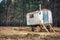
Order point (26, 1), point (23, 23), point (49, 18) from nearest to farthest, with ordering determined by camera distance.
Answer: point (49, 18), point (23, 23), point (26, 1)

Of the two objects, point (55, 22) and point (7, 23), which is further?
point (7, 23)

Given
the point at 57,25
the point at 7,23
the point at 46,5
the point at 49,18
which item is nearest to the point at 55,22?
the point at 57,25

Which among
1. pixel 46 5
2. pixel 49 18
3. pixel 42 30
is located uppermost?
pixel 46 5

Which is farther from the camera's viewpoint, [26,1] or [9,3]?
[9,3]

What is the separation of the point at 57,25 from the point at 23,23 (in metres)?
9.40

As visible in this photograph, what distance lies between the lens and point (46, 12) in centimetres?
2800

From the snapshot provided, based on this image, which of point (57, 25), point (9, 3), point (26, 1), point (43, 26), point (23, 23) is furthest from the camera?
point (9, 3)

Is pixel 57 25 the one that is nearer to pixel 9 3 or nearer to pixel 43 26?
pixel 43 26

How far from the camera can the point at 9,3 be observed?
5084cm

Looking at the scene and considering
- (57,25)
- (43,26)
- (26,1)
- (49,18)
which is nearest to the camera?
(43,26)

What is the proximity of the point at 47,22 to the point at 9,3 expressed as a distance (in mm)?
25188

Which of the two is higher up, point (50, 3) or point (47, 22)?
point (50, 3)

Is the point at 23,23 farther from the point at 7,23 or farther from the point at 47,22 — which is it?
the point at 47,22

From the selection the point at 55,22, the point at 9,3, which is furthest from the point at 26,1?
the point at 55,22
